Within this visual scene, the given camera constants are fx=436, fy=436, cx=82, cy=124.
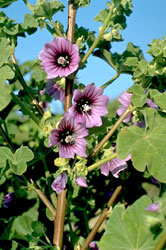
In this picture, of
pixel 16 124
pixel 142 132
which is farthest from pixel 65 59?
pixel 16 124

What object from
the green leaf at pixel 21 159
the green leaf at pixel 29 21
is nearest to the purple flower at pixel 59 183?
the green leaf at pixel 21 159

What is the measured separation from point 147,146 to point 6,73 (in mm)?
475

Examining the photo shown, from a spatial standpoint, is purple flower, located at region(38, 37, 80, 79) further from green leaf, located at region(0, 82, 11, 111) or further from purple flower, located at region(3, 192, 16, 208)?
purple flower, located at region(3, 192, 16, 208)

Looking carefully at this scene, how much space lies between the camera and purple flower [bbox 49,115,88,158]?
A: 1.32 meters

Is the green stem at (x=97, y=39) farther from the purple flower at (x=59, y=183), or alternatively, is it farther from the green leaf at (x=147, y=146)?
the purple flower at (x=59, y=183)

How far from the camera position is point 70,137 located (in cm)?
134

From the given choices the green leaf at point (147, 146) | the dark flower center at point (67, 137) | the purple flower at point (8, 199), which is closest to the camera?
the green leaf at point (147, 146)

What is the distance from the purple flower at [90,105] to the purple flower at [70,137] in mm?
36

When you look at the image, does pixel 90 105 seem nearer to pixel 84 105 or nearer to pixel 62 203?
pixel 84 105

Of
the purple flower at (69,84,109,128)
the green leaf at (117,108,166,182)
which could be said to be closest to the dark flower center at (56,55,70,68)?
the purple flower at (69,84,109,128)

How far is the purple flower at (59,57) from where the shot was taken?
139 cm

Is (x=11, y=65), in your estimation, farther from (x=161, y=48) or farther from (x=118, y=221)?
(x=118, y=221)

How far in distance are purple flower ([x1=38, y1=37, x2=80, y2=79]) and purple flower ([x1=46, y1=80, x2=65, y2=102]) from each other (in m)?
0.08

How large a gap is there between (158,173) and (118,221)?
0.18 metres
